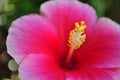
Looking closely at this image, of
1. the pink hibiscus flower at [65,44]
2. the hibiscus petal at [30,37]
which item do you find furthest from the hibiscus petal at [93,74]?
the hibiscus petal at [30,37]

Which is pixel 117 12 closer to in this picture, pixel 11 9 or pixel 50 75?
pixel 11 9

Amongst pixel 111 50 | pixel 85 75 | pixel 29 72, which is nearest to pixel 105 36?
pixel 111 50

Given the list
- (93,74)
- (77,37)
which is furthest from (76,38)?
(93,74)

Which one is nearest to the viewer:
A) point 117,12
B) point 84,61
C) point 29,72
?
point 29,72

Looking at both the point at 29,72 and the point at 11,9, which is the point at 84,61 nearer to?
the point at 29,72

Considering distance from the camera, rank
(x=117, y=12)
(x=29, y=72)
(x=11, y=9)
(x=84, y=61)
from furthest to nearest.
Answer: (x=117, y=12), (x=11, y=9), (x=84, y=61), (x=29, y=72)

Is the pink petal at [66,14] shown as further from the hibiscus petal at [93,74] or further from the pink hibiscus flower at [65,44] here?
the hibiscus petal at [93,74]

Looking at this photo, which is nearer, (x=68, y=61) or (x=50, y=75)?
(x=50, y=75)

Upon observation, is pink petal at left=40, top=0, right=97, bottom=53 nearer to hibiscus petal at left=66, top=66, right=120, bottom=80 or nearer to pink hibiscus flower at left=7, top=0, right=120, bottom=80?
pink hibiscus flower at left=7, top=0, right=120, bottom=80
